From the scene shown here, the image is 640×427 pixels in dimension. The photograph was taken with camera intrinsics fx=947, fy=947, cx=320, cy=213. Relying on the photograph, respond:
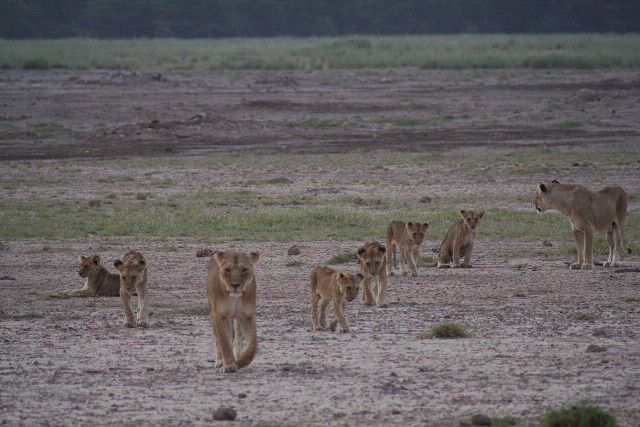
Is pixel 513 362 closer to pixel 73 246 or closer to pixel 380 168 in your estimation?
pixel 73 246

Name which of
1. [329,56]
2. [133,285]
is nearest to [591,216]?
[133,285]

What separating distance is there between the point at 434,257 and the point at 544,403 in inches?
291

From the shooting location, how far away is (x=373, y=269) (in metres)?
10.2

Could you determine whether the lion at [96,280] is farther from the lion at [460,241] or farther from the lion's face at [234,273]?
the lion at [460,241]

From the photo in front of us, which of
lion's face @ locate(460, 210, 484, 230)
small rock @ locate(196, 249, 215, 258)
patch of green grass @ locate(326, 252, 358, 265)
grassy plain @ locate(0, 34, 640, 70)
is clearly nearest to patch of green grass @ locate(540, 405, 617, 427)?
lion's face @ locate(460, 210, 484, 230)

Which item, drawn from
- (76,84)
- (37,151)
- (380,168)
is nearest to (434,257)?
(380,168)

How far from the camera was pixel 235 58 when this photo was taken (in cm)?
6888

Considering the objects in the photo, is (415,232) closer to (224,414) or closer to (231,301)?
(231,301)

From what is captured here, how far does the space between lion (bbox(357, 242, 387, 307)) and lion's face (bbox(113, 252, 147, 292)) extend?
2.34 meters

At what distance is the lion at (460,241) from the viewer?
13102 millimetres

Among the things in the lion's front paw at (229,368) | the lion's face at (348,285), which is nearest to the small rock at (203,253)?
the lion's face at (348,285)

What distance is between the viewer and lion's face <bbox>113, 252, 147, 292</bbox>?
959 cm

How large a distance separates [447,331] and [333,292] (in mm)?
1165

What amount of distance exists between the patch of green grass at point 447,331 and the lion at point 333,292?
80 centimetres
